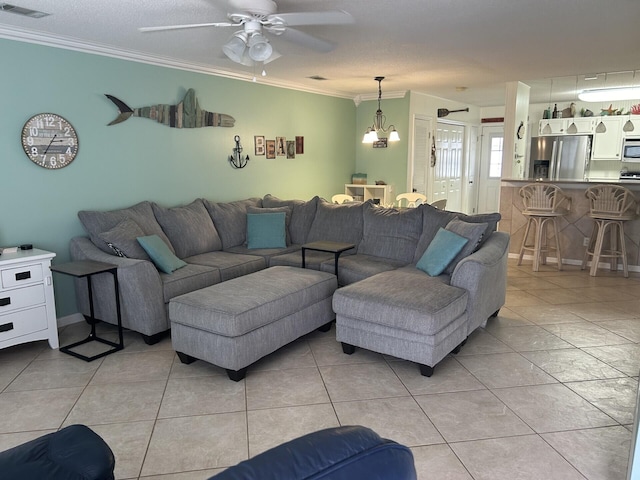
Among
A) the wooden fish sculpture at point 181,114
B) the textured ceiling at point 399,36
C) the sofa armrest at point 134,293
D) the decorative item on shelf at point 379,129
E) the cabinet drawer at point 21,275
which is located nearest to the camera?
the textured ceiling at point 399,36

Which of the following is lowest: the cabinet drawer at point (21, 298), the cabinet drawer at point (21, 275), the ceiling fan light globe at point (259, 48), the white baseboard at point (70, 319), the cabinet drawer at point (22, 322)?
the white baseboard at point (70, 319)

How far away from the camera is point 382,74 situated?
5.47m

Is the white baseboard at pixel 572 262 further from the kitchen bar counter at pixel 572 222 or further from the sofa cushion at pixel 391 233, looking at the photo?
the sofa cushion at pixel 391 233

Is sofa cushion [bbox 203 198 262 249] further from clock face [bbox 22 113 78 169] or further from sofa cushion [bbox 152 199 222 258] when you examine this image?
clock face [bbox 22 113 78 169]

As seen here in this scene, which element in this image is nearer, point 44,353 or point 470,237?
point 44,353

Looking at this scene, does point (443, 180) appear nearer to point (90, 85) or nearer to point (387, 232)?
point (387, 232)

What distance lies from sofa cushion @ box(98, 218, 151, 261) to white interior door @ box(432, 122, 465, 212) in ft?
19.0

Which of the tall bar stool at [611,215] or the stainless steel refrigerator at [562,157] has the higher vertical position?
the stainless steel refrigerator at [562,157]

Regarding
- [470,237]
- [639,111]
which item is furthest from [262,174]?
[639,111]

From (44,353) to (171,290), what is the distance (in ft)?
3.32

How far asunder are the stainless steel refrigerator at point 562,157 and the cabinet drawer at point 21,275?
7.65 m

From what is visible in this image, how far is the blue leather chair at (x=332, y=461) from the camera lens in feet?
2.18

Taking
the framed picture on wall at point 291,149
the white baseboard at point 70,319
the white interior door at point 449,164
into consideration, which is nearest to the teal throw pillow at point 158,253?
the white baseboard at point 70,319

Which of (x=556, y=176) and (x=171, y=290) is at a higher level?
(x=556, y=176)
